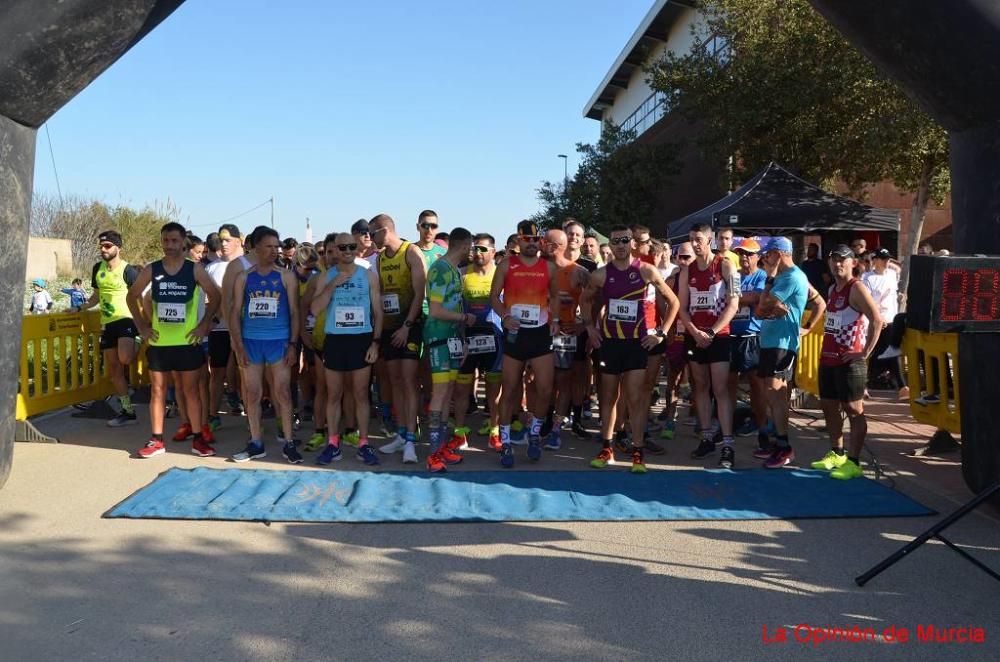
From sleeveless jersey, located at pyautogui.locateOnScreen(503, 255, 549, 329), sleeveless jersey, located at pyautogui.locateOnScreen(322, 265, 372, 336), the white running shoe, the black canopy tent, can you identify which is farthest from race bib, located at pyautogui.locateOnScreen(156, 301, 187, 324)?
the black canopy tent

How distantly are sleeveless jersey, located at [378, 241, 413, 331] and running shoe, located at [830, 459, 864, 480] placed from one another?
3.88m

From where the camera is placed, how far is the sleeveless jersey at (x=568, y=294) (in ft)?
25.3

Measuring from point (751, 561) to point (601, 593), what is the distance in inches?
41.0

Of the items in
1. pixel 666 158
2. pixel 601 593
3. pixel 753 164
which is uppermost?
pixel 666 158

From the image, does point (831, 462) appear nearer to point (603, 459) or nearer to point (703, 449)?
point (703, 449)

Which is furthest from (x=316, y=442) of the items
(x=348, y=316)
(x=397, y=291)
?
(x=397, y=291)

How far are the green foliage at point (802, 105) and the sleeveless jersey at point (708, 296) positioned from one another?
1235 cm

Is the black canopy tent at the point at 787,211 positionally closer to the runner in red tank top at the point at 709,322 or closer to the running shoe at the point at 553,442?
the runner in red tank top at the point at 709,322

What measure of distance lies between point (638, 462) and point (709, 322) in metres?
1.41

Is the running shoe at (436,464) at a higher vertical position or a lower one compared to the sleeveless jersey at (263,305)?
lower

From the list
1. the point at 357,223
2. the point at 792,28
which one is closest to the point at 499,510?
the point at 357,223

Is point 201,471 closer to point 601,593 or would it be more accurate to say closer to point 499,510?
point 499,510

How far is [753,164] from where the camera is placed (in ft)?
73.3

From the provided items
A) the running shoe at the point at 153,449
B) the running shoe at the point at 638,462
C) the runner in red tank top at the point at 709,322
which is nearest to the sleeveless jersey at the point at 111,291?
the running shoe at the point at 153,449
